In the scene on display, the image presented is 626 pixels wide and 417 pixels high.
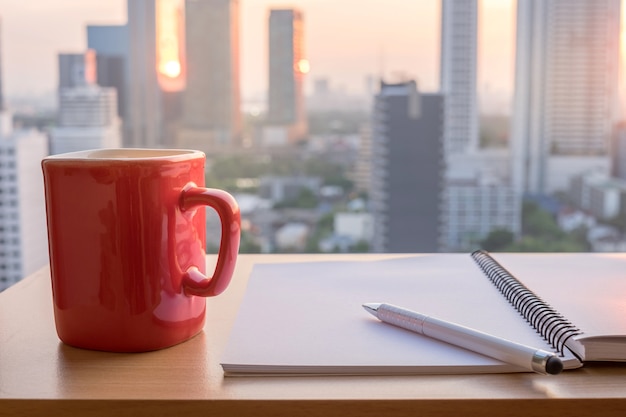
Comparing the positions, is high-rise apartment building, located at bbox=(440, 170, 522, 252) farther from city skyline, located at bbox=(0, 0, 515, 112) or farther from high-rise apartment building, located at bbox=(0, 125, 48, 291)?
high-rise apartment building, located at bbox=(0, 125, 48, 291)

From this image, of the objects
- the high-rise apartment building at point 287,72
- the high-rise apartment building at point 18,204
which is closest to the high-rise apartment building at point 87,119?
the high-rise apartment building at point 18,204

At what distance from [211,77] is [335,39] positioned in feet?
2.59

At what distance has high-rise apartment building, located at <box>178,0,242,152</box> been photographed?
3.79m

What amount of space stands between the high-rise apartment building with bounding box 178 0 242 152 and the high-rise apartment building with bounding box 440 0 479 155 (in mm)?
1151

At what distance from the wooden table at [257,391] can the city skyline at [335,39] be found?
11.5 ft

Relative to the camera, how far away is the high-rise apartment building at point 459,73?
12.7ft

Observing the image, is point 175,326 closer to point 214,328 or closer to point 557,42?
point 214,328

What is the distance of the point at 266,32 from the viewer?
4074 mm

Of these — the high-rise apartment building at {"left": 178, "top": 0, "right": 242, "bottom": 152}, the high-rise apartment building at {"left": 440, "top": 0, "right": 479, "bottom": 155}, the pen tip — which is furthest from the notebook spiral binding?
the high-rise apartment building at {"left": 440, "top": 0, "right": 479, "bottom": 155}

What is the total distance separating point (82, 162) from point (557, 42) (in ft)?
12.8

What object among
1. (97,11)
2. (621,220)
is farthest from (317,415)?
(97,11)

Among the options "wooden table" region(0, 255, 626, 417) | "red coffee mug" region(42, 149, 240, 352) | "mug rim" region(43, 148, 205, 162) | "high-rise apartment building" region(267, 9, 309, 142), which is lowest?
"wooden table" region(0, 255, 626, 417)

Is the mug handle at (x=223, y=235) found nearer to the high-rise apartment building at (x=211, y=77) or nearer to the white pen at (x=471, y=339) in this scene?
the white pen at (x=471, y=339)

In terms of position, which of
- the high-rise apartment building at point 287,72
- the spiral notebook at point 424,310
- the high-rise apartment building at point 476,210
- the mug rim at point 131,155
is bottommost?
the high-rise apartment building at point 476,210
